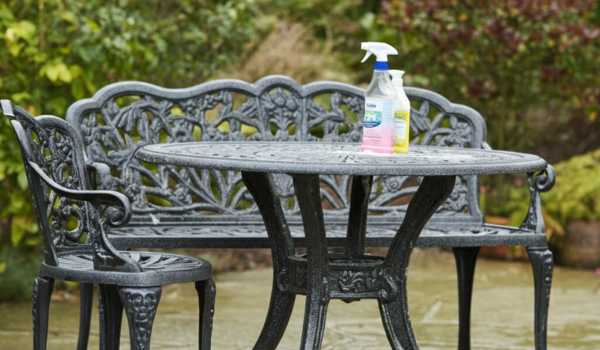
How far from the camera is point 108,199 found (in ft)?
12.4

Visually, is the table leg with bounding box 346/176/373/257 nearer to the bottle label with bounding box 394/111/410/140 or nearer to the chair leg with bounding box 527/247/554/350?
the bottle label with bounding box 394/111/410/140

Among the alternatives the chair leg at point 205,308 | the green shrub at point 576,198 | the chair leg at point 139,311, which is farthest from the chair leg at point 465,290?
the green shrub at point 576,198

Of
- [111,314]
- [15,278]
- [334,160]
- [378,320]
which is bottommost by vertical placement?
[378,320]

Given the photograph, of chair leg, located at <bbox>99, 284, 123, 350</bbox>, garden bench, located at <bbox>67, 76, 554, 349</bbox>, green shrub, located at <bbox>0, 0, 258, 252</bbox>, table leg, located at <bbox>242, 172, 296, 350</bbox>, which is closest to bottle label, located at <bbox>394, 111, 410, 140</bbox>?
table leg, located at <bbox>242, 172, 296, 350</bbox>

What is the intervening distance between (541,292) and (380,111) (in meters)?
1.21

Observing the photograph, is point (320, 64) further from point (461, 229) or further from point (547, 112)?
point (461, 229)

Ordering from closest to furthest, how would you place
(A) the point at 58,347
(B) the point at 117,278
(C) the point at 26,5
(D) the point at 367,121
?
1. (B) the point at 117,278
2. (D) the point at 367,121
3. (A) the point at 58,347
4. (C) the point at 26,5

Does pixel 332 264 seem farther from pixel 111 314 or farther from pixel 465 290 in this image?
pixel 465 290

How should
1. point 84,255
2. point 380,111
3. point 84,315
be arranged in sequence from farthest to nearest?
point 84,315 → point 84,255 → point 380,111

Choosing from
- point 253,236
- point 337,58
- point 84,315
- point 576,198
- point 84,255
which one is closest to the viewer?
point 84,255

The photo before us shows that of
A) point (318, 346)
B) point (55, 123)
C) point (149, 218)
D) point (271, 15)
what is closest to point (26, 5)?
point (149, 218)

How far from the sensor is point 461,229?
523 centimetres

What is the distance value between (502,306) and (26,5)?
10.1 feet

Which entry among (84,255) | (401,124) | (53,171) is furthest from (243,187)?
(401,124)
